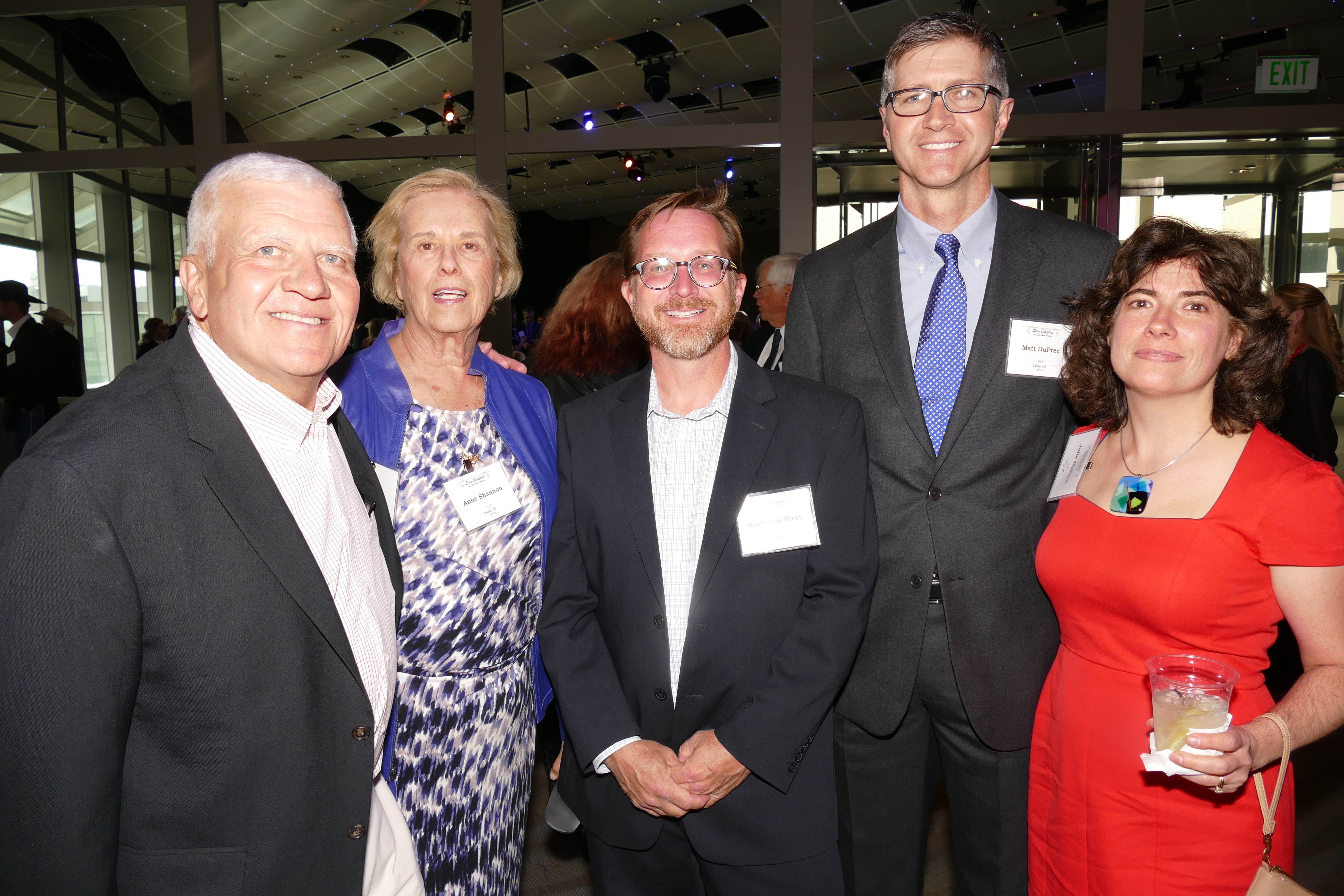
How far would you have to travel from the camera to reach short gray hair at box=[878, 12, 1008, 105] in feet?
6.23

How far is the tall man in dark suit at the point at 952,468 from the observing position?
181cm

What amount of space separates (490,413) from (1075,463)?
1.49 meters

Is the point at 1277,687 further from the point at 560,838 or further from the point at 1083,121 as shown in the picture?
the point at 560,838

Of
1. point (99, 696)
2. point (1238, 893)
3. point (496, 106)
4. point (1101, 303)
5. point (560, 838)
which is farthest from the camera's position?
point (496, 106)

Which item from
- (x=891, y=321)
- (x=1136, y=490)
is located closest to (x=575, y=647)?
(x=891, y=321)

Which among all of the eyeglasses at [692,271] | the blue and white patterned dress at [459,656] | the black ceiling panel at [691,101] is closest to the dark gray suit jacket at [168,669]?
the blue and white patterned dress at [459,656]

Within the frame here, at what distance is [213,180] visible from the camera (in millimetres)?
1371

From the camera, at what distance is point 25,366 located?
6234 mm

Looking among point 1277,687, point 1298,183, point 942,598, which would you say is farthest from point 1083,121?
point 942,598

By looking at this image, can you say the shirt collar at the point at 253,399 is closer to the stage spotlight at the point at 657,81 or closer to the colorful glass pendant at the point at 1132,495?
the colorful glass pendant at the point at 1132,495

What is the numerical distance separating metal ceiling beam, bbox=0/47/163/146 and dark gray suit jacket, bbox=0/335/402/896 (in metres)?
6.24

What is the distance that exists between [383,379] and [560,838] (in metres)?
2.19

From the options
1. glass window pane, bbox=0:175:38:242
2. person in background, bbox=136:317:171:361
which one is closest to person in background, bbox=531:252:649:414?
person in background, bbox=136:317:171:361

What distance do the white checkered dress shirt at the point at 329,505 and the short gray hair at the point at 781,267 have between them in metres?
3.12
